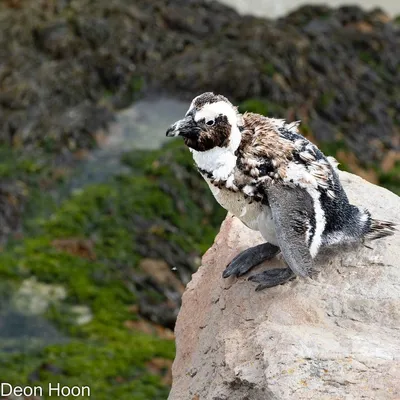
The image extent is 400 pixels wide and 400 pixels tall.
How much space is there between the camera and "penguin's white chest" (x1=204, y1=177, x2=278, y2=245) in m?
4.93

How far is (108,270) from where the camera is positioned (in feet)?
33.3

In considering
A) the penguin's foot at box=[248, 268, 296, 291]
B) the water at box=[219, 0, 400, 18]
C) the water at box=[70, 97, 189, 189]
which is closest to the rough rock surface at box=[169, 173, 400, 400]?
the penguin's foot at box=[248, 268, 296, 291]

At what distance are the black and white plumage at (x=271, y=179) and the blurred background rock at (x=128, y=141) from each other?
4311 mm

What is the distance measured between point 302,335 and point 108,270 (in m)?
5.78

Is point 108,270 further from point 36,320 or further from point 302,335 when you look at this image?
point 302,335

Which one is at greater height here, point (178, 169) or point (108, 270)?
point (178, 169)

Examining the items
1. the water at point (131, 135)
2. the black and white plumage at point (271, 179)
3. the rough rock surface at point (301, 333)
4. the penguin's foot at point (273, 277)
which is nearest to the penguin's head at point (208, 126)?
the black and white plumage at point (271, 179)

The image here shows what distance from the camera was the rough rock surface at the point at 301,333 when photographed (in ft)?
14.2

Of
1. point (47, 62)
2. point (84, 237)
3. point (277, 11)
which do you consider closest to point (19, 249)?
point (84, 237)

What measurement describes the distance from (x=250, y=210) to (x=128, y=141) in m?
7.75

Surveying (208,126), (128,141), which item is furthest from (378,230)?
(128,141)

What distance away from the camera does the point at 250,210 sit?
4992 mm

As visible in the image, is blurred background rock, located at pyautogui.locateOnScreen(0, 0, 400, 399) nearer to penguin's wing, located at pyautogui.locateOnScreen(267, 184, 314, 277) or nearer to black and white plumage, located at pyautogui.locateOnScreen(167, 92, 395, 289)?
black and white plumage, located at pyautogui.locateOnScreen(167, 92, 395, 289)

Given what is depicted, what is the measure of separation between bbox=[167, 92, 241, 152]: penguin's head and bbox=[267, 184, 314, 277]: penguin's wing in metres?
0.40
